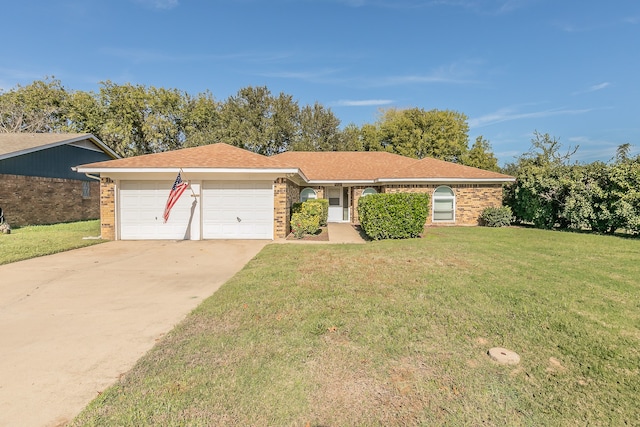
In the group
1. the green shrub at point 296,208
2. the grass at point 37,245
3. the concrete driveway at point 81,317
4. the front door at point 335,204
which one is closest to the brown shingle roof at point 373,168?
the front door at point 335,204

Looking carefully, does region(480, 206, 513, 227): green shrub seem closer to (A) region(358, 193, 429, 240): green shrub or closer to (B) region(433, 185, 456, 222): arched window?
(B) region(433, 185, 456, 222): arched window

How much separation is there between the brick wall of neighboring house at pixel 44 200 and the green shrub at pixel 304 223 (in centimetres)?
1413

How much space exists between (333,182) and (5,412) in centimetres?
1586

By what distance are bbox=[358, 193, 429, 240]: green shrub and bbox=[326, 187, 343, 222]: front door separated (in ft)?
24.9

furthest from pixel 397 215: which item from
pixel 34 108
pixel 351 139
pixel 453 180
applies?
pixel 34 108

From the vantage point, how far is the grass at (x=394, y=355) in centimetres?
228

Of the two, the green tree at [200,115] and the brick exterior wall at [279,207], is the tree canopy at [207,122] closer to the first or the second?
the green tree at [200,115]

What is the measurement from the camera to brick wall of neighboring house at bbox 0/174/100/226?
15.1 m

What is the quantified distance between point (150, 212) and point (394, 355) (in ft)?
36.5

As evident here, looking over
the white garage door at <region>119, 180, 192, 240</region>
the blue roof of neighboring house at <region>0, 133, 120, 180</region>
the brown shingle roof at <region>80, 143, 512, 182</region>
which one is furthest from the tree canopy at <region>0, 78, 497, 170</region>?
the white garage door at <region>119, 180, 192, 240</region>

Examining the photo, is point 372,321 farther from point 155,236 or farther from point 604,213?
point 604,213

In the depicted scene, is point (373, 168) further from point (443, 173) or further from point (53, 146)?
point (53, 146)

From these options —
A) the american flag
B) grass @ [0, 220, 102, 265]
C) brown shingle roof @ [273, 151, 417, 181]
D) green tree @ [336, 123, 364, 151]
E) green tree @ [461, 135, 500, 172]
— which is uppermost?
green tree @ [336, 123, 364, 151]

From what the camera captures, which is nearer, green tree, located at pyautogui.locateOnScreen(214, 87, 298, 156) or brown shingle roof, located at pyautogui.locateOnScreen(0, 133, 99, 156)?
brown shingle roof, located at pyautogui.locateOnScreen(0, 133, 99, 156)
